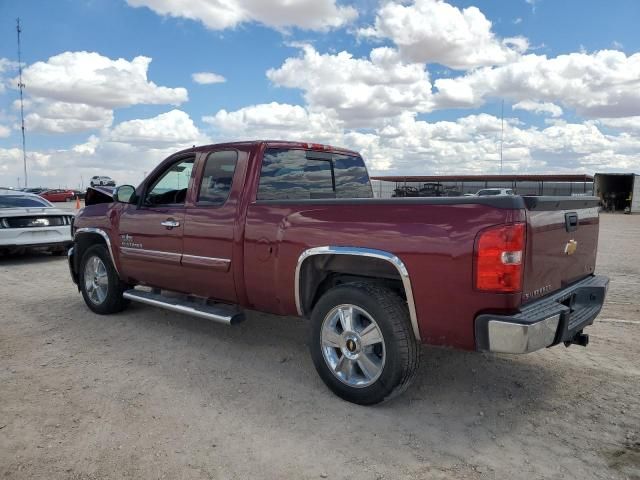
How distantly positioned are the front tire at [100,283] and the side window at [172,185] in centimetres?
110

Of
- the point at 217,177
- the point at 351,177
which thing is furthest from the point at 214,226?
the point at 351,177

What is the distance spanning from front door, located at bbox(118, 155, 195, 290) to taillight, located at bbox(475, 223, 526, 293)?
2.97m

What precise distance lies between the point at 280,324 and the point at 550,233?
3235 millimetres

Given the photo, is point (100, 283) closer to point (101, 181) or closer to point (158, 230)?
point (158, 230)

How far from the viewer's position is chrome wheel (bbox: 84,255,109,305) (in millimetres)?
6285

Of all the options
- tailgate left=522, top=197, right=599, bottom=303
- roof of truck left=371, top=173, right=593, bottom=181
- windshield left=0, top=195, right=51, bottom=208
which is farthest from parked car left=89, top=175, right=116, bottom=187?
tailgate left=522, top=197, right=599, bottom=303

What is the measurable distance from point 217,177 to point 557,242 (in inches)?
116

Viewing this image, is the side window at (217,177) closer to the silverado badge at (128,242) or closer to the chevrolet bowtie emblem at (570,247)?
the silverado badge at (128,242)

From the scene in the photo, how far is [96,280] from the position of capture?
6.37 meters

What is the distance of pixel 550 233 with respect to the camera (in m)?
3.48

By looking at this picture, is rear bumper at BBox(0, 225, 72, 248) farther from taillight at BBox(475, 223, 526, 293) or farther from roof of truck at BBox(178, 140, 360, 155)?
taillight at BBox(475, 223, 526, 293)

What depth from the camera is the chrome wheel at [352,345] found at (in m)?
3.71

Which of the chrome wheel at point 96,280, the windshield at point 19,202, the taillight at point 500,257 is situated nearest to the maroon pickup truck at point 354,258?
the taillight at point 500,257

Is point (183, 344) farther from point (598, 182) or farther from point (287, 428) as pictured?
point (598, 182)
